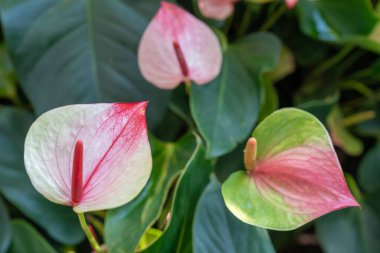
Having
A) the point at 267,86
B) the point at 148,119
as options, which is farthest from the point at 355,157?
the point at 148,119

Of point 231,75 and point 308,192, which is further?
point 231,75

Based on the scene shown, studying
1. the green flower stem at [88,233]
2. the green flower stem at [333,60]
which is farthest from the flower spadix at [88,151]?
the green flower stem at [333,60]

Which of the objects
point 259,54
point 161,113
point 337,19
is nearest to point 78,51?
point 161,113

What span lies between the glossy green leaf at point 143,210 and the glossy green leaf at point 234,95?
0.10 ft

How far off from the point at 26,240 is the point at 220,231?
0.24m

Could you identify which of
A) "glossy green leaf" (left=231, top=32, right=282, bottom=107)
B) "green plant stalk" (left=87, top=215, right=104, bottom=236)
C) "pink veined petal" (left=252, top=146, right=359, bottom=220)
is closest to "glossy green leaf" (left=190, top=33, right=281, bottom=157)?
"glossy green leaf" (left=231, top=32, right=282, bottom=107)

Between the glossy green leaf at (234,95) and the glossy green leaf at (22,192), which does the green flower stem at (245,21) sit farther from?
the glossy green leaf at (22,192)

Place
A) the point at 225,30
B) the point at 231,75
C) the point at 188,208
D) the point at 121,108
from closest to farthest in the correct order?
the point at 121,108 < the point at 188,208 < the point at 231,75 < the point at 225,30

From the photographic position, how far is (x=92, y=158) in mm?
384

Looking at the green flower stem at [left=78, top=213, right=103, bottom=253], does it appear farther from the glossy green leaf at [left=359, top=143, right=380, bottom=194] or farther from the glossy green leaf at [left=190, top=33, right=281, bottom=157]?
the glossy green leaf at [left=359, top=143, right=380, bottom=194]

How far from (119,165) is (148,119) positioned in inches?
7.4

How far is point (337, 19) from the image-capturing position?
654 millimetres

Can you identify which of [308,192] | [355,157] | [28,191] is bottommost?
[355,157]

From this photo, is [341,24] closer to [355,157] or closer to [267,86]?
[267,86]
